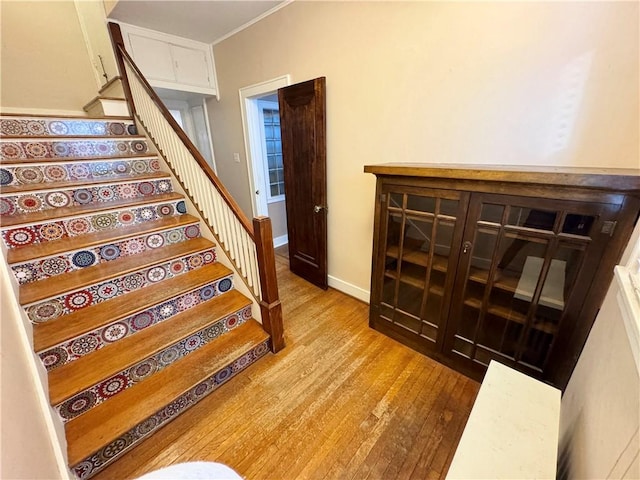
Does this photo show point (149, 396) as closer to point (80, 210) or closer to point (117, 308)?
point (117, 308)

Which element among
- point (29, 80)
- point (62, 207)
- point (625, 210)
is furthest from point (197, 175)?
point (29, 80)

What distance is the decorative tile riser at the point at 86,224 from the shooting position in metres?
1.55

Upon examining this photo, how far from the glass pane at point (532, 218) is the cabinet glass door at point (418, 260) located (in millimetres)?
256

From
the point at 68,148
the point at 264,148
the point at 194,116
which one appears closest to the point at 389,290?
the point at 264,148

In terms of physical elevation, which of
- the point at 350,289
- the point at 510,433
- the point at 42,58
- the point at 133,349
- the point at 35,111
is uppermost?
the point at 42,58

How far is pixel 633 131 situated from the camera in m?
1.11

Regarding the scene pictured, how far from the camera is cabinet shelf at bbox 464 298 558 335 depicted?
131 centimetres

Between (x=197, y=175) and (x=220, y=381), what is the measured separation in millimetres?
1421

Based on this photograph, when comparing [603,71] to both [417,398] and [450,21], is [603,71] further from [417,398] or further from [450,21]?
[417,398]

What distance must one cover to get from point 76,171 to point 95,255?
835 mm

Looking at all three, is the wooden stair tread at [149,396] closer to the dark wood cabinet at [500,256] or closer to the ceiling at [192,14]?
the dark wood cabinet at [500,256]

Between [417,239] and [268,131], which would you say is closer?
[417,239]

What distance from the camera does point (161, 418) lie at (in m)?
1.37

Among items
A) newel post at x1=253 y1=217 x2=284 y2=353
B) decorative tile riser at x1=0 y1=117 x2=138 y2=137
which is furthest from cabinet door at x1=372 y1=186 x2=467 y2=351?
decorative tile riser at x1=0 y1=117 x2=138 y2=137
